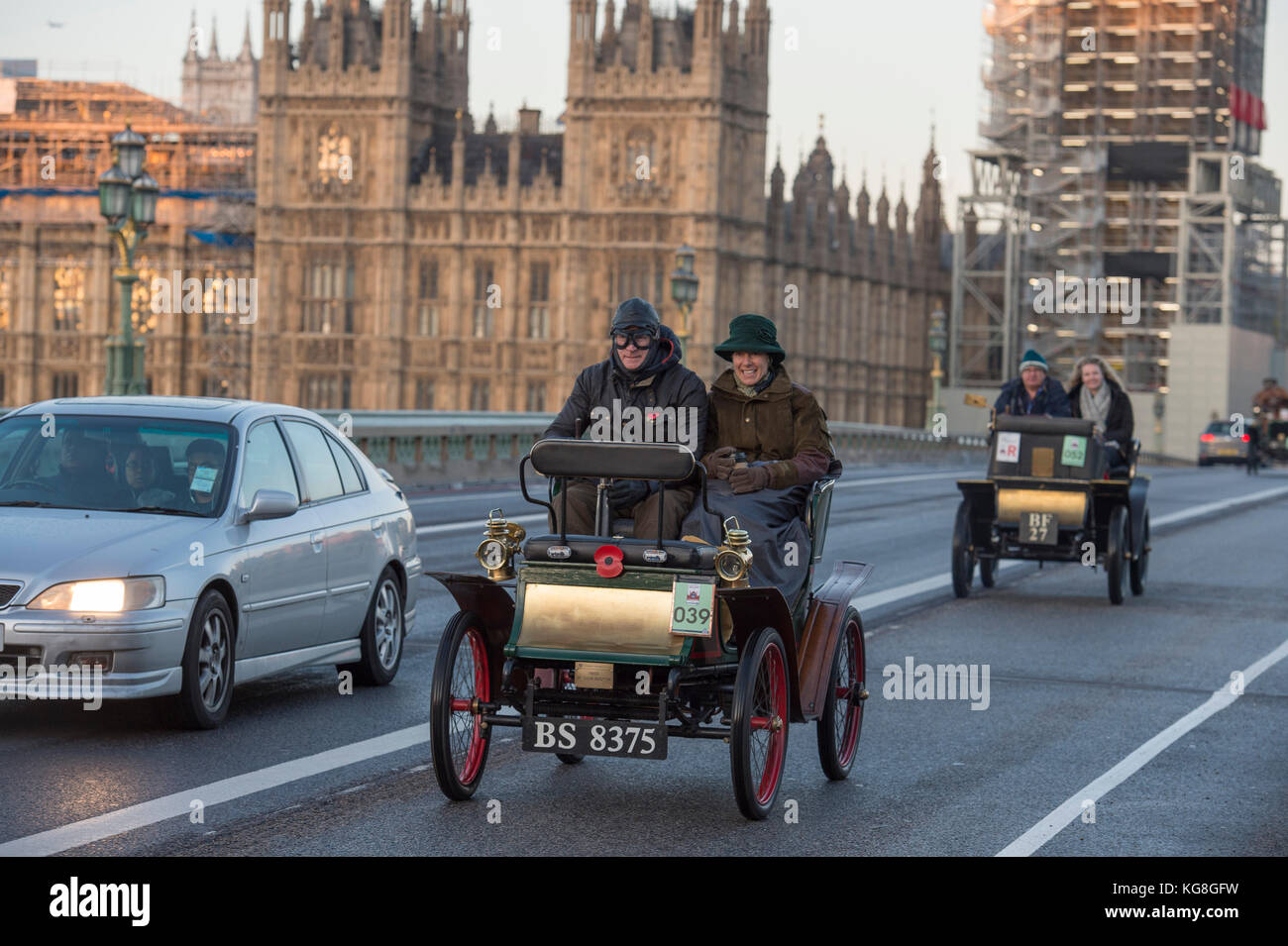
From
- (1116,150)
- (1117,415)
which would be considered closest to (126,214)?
(1117,415)

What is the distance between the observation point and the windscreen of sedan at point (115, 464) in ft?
29.4

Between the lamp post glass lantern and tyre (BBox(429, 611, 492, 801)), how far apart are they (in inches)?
784

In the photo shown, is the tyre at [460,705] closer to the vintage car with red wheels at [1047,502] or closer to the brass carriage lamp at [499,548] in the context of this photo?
the brass carriage lamp at [499,548]

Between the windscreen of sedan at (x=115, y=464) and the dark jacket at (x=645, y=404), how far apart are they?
202 centimetres

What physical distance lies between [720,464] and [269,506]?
2.24m

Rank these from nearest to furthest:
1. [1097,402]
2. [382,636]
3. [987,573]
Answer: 1. [382,636]
2. [1097,402]
3. [987,573]

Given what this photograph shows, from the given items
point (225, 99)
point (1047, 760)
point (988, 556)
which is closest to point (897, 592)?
point (988, 556)

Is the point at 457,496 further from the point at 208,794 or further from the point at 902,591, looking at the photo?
the point at 208,794

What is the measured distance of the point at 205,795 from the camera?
716cm

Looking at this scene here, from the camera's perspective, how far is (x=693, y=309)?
73.9m

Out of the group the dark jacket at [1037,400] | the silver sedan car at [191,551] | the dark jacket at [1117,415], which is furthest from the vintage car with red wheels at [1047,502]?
the silver sedan car at [191,551]

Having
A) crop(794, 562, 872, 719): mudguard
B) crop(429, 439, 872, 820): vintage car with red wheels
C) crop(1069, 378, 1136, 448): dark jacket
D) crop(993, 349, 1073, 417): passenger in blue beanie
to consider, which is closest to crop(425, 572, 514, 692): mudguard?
crop(429, 439, 872, 820): vintage car with red wheels

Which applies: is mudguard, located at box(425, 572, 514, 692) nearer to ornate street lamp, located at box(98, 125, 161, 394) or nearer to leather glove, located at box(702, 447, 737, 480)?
leather glove, located at box(702, 447, 737, 480)

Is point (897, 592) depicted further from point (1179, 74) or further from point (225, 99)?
point (225, 99)
